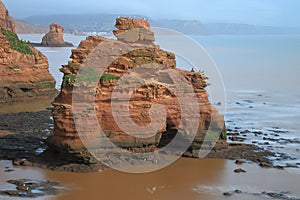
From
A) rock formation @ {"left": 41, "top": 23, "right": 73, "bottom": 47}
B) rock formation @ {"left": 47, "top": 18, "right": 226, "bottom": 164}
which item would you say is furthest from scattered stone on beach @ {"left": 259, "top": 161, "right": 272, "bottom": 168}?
rock formation @ {"left": 41, "top": 23, "right": 73, "bottom": 47}

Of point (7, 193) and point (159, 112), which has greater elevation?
point (159, 112)

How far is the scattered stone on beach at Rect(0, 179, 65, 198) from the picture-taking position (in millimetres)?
18391

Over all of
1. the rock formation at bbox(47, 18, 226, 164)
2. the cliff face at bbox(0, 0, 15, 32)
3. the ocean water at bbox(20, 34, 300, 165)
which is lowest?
the ocean water at bbox(20, 34, 300, 165)

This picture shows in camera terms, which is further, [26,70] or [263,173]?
[26,70]

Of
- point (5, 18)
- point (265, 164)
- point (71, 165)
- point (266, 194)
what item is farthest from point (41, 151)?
point (5, 18)

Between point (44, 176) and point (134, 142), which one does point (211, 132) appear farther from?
point (44, 176)

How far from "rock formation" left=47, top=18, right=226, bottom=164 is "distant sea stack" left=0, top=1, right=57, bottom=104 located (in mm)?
16754

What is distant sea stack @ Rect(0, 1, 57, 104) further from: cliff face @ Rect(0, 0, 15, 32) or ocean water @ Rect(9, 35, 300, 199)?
ocean water @ Rect(9, 35, 300, 199)

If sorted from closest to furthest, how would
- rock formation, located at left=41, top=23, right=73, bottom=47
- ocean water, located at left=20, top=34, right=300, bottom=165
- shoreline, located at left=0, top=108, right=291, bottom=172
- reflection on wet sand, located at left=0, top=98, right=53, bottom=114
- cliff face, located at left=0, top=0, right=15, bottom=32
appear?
shoreline, located at left=0, top=108, right=291, bottom=172
ocean water, located at left=20, top=34, right=300, bottom=165
reflection on wet sand, located at left=0, top=98, right=53, bottom=114
cliff face, located at left=0, top=0, right=15, bottom=32
rock formation, located at left=41, top=23, right=73, bottom=47

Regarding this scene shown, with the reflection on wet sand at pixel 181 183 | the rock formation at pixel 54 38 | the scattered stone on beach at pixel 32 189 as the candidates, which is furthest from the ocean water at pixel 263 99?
the rock formation at pixel 54 38

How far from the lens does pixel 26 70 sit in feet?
134

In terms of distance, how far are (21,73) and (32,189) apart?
74.6 feet

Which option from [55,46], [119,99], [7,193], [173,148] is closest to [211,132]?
[173,148]

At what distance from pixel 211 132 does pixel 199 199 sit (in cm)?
647
